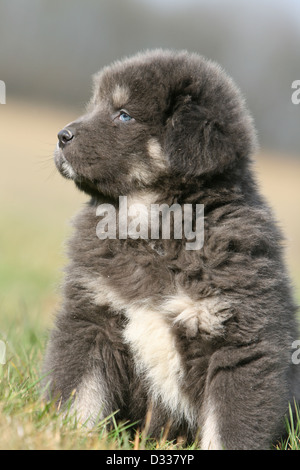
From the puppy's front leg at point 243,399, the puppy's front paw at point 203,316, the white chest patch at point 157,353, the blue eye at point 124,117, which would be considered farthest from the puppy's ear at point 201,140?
the puppy's front leg at point 243,399

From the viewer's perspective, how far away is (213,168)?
3.67 m

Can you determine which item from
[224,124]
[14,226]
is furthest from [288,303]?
[14,226]

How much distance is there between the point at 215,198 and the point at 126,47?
59.0ft

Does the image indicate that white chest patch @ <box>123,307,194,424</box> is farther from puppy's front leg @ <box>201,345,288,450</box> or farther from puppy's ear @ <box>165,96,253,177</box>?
puppy's ear @ <box>165,96,253,177</box>

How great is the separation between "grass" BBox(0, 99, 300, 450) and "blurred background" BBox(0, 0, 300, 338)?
0.05 m

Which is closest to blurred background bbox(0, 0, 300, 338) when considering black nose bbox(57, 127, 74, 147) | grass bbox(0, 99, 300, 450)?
grass bbox(0, 99, 300, 450)

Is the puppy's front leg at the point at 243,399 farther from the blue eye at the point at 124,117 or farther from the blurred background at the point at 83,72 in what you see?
the blurred background at the point at 83,72

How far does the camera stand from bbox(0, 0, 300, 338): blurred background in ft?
47.4

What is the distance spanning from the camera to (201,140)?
3705 mm

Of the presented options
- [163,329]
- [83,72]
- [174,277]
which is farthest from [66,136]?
[83,72]

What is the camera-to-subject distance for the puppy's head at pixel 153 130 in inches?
148
